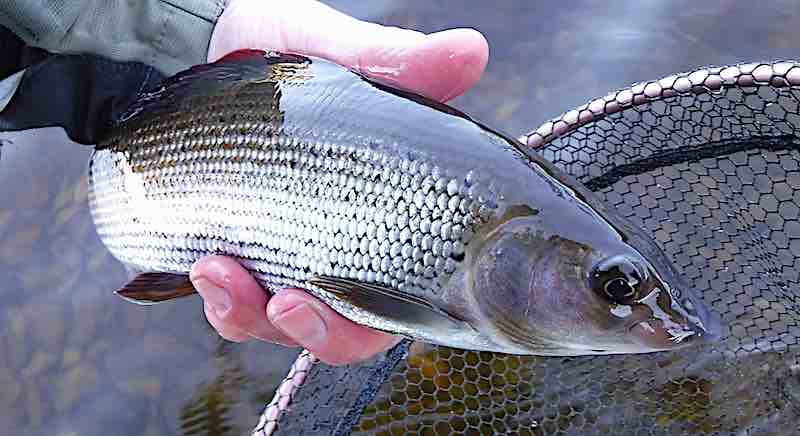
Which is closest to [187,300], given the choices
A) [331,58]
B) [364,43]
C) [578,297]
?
[331,58]

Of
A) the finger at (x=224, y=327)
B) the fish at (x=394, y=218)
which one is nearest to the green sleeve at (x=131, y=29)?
the fish at (x=394, y=218)

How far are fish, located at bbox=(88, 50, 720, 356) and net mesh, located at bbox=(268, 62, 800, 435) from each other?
87 centimetres

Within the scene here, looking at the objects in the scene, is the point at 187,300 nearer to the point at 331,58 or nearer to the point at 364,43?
the point at 331,58

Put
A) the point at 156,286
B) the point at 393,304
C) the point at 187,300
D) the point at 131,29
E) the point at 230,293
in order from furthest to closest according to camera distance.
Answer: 1. the point at 187,300
2. the point at 131,29
3. the point at 156,286
4. the point at 230,293
5. the point at 393,304

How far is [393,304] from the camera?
75.9 inches

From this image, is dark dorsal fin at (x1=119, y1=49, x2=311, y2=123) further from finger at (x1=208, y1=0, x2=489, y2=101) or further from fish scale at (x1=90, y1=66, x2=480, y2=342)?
finger at (x1=208, y1=0, x2=489, y2=101)

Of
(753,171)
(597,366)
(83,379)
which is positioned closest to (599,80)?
(753,171)

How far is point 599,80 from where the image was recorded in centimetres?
442

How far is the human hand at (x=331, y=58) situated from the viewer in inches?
86.0

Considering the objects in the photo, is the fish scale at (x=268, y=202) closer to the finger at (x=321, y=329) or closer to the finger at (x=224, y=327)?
the finger at (x=321, y=329)

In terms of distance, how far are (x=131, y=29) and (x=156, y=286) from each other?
1033 millimetres

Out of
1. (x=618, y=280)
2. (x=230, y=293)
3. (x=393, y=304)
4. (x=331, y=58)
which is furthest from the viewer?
(x=331, y=58)

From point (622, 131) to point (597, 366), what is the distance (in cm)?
84

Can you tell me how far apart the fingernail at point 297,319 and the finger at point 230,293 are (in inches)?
3.7
